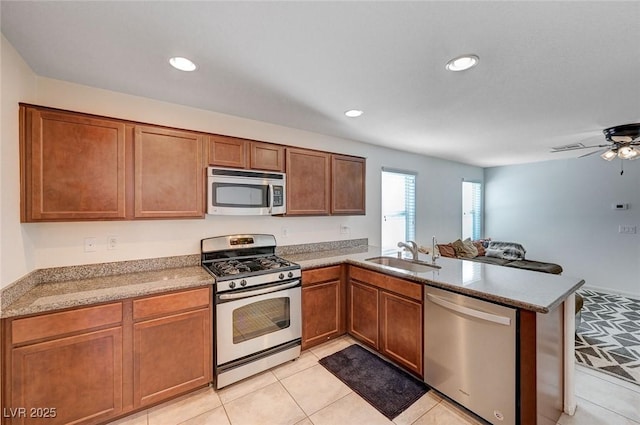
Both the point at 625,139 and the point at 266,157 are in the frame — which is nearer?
the point at 266,157

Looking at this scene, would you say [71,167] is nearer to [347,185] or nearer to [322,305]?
[322,305]

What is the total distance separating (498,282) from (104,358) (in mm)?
2775

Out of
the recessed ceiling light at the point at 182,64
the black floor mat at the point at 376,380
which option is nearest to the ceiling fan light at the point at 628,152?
the black floor mat at the point at 376,380

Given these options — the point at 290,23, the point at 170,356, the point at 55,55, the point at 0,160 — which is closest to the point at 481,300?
Result: the point at 290,23

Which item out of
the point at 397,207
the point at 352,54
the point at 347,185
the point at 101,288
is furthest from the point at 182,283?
the point at 397,207

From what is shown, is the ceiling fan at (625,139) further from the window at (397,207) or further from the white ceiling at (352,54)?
the window at (397,207)

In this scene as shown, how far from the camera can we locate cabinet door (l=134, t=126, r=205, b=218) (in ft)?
7.07

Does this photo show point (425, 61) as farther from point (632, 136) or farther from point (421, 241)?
point (421, 241)

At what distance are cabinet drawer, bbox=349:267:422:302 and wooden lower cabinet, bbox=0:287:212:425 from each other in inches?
58.4

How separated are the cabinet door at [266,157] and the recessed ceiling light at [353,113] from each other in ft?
2.55

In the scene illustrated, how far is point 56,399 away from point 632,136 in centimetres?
580

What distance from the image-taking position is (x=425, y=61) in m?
1.77

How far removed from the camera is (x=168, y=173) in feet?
7.45

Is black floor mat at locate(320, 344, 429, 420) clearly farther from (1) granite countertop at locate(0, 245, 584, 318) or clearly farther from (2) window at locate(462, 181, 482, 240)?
(2) window at locate(462, 181, 482, 240)
